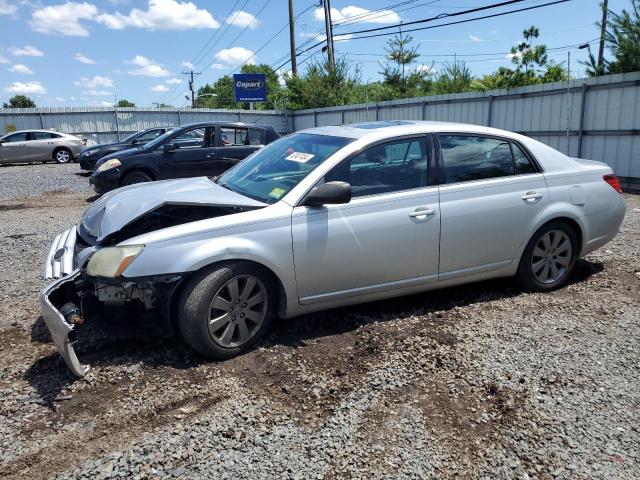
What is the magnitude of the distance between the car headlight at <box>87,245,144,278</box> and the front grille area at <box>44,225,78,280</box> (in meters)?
0.32

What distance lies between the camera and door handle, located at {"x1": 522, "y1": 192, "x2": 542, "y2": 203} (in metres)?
4.53

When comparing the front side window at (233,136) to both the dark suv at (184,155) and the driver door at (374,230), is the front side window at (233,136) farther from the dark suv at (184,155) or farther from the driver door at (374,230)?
the driver door at (374,230)

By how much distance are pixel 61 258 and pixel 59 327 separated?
0.87 metres

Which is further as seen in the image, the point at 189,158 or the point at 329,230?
the point at 189,158

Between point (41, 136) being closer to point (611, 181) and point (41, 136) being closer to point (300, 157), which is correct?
point (300, 157)

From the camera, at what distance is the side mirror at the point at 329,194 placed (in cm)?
369

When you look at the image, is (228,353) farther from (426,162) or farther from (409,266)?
(426,162)

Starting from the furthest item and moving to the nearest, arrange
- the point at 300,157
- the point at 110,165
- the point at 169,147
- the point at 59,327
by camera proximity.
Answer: the point at 169,147
the point at 110,165
the point at 300,157
the point at 59,327

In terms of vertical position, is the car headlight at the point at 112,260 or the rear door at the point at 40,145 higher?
the rear door at the point at 40,145

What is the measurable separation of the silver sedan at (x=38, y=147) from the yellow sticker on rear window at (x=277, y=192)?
2006 cm

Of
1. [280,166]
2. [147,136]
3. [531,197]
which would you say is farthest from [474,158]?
[147,136]

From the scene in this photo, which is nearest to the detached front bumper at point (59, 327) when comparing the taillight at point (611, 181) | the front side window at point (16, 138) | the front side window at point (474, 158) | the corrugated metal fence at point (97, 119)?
the front side window at point (474, 158)

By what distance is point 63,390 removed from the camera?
10.6 feet

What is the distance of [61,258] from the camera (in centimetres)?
382
